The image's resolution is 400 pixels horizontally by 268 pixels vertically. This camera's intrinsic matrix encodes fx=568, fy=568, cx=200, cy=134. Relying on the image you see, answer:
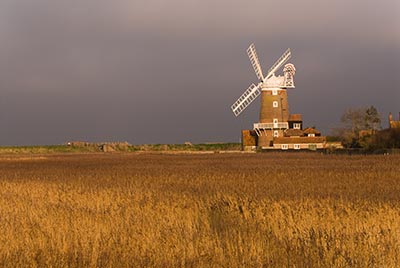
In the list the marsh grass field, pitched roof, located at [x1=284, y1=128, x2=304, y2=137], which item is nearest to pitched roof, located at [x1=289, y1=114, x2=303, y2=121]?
pitched roof, located at [x1=284, y1=128, x2=304, y2=137]

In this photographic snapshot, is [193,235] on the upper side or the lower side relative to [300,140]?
lower

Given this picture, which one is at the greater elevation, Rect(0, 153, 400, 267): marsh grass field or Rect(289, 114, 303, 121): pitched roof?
Rect(289, 114, 303, 121): pitched roof

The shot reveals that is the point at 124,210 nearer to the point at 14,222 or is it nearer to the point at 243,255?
the point at 14,222

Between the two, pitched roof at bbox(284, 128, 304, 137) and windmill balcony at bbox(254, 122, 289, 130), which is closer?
windmill balcony at bbox(254, 122, 289, 130)

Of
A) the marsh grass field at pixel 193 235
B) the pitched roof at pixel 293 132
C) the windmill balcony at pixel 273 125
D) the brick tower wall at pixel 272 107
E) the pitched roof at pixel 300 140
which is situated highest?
the brick tower wall at pixel 272 107

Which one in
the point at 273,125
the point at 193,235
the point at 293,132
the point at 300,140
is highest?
the point at 273,125

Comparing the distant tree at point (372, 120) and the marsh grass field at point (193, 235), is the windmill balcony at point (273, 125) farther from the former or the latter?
the marsh grass field at point (193, 235)

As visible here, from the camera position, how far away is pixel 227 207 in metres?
12.3

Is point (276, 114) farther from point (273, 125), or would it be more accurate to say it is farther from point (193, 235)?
point (193, 235)

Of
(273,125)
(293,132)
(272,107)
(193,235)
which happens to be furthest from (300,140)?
(193,235)

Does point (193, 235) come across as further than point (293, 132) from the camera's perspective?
No

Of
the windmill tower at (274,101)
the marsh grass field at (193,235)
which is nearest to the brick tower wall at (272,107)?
the windmill tower at (274,101)

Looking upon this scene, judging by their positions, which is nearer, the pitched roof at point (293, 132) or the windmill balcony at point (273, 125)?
the windmill balcony at point (273, 125)

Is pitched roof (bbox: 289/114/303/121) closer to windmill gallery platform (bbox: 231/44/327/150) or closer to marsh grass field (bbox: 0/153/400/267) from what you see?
windmill gallery platform (bbox: 231/44/327/150)
